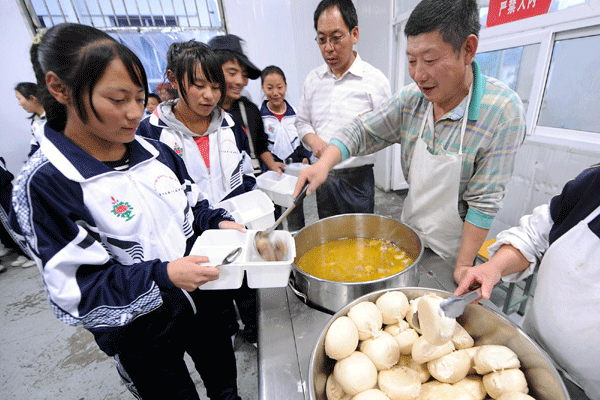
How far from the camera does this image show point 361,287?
777 millimetres

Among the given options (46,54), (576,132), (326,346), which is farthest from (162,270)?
(576,132)

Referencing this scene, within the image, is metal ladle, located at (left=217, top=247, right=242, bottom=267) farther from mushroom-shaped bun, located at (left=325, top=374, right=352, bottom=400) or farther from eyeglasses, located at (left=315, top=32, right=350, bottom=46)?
eyeglasses, located at (left=315, top=32, right=350, bottom=46)

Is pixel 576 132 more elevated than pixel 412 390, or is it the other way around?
pixel 576 132

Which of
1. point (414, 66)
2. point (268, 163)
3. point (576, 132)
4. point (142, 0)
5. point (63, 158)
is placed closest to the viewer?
point (63, 158)

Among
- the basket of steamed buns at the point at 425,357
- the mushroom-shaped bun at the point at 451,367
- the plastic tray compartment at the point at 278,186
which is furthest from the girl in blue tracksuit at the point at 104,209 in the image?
the plastic tray compartment at the point at 278,186

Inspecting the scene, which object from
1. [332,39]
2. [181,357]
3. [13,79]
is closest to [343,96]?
[332,39]

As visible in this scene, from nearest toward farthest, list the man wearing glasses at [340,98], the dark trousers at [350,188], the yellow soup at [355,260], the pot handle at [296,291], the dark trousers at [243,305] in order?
the pot handle at [296,291] → the yellow soup at [355,260] → the dark trousers at [243,305] → the man wearing glasses at [340,98] → the dark trousers at [350,188]

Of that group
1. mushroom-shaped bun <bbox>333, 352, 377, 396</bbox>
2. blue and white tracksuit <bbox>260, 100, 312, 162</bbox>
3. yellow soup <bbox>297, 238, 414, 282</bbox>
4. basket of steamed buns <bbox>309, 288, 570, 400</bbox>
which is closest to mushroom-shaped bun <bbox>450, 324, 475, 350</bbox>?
basket of steamed buns <bbox>309, 288, 570, 400</bbox>

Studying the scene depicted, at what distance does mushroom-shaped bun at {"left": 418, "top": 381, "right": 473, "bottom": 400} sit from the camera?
567mm

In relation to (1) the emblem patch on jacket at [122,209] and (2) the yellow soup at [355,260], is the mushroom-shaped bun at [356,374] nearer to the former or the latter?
(2) the yellow soup at [355,260]

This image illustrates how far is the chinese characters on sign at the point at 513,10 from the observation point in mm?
1705

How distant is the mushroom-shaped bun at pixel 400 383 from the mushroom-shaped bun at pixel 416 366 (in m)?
0.03

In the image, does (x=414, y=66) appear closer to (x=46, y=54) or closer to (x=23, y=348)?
(x=46, y=54)

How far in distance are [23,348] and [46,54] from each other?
2.48 metres
